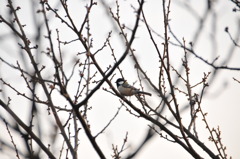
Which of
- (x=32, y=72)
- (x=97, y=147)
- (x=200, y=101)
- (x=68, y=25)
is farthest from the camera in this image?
(x=200, y=101)

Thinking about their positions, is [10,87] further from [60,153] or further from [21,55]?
[60,153]

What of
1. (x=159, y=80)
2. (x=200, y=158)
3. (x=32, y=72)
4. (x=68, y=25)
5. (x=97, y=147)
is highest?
(x=68, y=25)

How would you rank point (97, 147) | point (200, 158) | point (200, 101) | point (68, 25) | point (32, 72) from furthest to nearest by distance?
point (200, 101), point (68, 25), point (200, 158), point (32, 72), point (97, 147)

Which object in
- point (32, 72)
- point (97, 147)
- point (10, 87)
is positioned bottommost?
point (97, 147)

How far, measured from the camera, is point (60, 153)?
3.00 m

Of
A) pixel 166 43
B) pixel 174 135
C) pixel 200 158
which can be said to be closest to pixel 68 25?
pixel 166 43

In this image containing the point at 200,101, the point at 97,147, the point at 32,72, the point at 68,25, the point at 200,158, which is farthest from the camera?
the point at 200,101

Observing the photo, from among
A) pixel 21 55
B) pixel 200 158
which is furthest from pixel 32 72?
pixel 200 158

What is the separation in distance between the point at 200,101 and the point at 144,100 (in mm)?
634

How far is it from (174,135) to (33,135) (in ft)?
4.61

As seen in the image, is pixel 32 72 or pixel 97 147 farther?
pixel 32 72

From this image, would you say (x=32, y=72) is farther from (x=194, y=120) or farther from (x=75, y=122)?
(x=194, y=120)

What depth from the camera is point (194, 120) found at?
3566 millimetres

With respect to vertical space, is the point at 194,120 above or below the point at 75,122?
below
